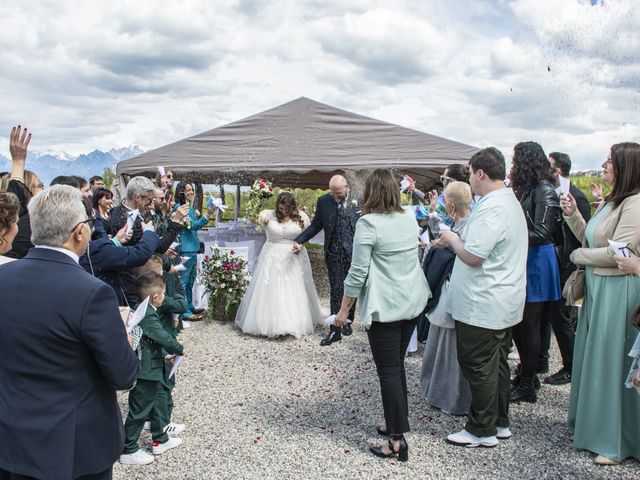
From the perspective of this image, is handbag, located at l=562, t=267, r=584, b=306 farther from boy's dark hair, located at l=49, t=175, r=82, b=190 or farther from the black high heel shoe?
boy's dark hair, located at l=49, t=175, r=82, b=190

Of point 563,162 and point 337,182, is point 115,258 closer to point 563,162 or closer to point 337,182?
point 337,182

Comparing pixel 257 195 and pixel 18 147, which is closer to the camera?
pixel 18 147

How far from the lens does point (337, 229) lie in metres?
6.49

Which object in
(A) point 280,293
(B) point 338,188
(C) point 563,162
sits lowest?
(A) point 280,293

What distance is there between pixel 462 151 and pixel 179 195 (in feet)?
14.1

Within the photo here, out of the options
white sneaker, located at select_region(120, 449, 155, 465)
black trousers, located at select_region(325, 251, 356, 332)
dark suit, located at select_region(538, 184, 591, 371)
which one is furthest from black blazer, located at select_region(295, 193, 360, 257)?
white sneaker, located at select_region(120, 449, 155, 465)

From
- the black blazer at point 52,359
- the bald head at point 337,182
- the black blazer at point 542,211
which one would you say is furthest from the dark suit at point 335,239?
the black blazer at point 52,359

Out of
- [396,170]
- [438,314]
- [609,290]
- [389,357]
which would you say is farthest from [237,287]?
[609,290]

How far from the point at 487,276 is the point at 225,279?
457cm

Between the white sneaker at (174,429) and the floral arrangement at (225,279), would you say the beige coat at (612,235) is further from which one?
the floral arrangement at (225,279)

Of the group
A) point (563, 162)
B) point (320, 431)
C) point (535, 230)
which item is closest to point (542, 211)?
point (535, 230)

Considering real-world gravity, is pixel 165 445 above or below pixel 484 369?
below

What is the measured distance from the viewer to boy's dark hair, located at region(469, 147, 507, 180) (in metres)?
3.26

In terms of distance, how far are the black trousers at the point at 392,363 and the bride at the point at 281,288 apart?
10.2 feet
